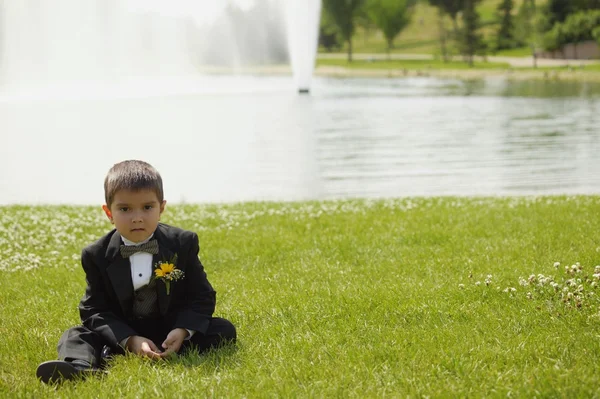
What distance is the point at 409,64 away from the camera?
116250 mm

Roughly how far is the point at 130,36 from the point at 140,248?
55.7 metres

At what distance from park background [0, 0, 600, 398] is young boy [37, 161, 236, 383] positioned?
0.25 metres

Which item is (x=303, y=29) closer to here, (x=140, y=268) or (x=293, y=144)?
(x=293, y=144)

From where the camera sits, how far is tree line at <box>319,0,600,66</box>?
358ft

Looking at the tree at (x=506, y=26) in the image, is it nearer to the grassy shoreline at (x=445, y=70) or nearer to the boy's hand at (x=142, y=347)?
the grassy shoreline at (x=445, y=70)

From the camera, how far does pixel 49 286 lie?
8625mm

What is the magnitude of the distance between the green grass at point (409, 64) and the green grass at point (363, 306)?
95964 millimetres

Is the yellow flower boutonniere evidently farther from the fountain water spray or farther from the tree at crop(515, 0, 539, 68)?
the tree at crop(515, 0, 539, 68)

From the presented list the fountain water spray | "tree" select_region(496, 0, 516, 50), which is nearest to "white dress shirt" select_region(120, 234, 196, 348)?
the fountain water spray

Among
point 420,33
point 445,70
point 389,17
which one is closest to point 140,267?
point 445,70

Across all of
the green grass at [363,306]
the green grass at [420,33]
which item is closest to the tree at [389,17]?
the green grass at [420,33]

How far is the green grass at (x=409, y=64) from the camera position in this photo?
106812mm

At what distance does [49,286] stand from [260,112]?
113ft

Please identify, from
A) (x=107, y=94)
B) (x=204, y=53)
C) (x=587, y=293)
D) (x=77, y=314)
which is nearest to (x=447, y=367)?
(x=587, y=293)
